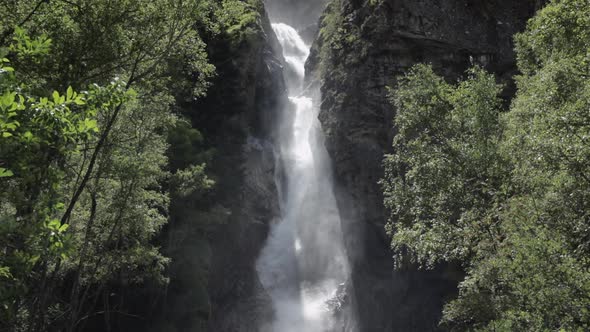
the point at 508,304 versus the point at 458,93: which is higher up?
the point at 458,93

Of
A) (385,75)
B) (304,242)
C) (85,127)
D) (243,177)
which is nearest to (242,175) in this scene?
(243,177)

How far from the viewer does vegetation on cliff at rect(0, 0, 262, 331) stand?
13.6 feet

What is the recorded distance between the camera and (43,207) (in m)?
4.33

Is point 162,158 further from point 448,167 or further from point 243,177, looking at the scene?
point 243,177

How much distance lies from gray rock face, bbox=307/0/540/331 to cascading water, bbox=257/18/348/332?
3.10 metres

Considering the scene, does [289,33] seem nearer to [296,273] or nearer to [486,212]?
[296,273]

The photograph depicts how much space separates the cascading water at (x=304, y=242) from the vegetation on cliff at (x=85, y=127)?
32.4 ft

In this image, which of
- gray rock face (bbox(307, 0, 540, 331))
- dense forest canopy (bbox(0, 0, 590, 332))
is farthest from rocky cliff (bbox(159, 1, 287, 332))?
gray rock face (bbox(307, 0, 540, 331))

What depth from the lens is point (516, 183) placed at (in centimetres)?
1150

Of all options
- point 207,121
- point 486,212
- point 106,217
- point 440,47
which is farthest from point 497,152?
point 207,121

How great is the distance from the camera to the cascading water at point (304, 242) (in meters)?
27.5

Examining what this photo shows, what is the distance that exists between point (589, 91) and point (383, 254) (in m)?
17.9

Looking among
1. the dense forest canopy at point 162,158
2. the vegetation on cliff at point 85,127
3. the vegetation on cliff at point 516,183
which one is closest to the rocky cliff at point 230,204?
the vegetation on cliff at point 85,127

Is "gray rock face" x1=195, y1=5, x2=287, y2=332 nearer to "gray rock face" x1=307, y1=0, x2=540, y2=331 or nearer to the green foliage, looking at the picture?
"gray rock face" x1=307, y1=0, x2=540, y2=331
